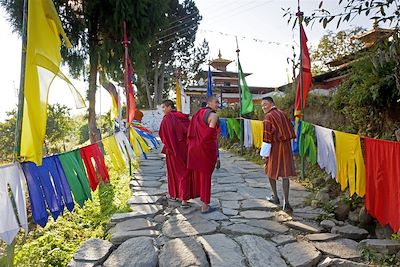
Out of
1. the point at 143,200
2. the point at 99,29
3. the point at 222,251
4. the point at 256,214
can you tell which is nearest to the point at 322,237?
the point at 256,214

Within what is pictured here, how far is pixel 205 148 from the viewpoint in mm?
4500

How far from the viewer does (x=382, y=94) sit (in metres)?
4.55

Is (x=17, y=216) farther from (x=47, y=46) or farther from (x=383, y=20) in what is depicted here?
(x=383, y=20)

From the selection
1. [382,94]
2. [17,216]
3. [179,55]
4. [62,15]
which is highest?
[179,55]

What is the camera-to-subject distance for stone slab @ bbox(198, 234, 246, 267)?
3137mm

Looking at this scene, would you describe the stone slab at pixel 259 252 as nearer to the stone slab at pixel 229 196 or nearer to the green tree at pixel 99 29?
the stone slab at pixel 229 196

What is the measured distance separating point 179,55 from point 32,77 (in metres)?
22.9

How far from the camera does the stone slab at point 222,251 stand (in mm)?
3137

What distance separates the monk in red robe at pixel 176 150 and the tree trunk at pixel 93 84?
398 centimetres

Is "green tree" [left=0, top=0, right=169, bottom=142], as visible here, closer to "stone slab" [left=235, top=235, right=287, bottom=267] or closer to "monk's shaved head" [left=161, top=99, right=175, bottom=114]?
"monk's shaved head" [left=161, top=99, right=175, bottom=114]

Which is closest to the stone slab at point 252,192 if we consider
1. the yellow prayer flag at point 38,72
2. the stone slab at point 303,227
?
the stone slab at point 303,227

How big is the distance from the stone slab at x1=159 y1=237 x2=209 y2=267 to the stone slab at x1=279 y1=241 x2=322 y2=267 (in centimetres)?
81

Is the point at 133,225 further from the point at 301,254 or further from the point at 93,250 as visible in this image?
the point at 301,254

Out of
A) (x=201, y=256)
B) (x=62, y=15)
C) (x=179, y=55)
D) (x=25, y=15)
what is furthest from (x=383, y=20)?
(x=179, y=55)
